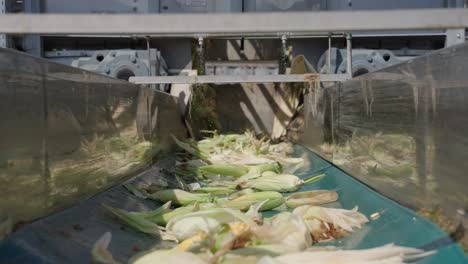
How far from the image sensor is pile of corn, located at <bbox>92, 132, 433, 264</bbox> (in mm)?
1415

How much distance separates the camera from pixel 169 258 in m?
1.40

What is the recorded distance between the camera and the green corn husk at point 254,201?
234 cm

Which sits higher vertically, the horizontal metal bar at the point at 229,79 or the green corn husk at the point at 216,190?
the horizontal metal bar at the point at 229,79

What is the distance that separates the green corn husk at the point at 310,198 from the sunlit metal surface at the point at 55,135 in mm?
970

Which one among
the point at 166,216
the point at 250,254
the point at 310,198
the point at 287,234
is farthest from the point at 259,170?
the point at 250,254

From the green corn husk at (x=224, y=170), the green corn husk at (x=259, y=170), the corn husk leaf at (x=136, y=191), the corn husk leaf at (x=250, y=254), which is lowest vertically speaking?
the green corn husk at (x=224, y=170)

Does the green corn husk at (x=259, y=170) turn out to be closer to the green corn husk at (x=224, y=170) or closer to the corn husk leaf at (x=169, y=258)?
the green corn husk at (x=224, y=170)

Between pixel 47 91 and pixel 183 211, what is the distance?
0.75 metres

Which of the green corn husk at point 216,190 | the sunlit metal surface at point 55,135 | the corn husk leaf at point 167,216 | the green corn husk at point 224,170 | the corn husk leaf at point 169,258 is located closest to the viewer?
the corn husk leaf at point 169,258

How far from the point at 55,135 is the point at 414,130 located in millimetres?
1454

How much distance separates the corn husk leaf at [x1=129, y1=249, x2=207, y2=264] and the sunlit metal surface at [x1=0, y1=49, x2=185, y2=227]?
0.44 m

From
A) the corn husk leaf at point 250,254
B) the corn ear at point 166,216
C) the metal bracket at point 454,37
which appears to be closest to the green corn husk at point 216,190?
the corn ear at point 166,216

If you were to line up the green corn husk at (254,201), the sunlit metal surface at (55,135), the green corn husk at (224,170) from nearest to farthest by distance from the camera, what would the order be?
the sunlit metal surface at (55,135) < the green corn husk at (254,201) < the green corn husk at (224,170)

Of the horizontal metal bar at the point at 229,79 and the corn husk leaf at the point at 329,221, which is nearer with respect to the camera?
the corn husk leaf at the point at 329,221
